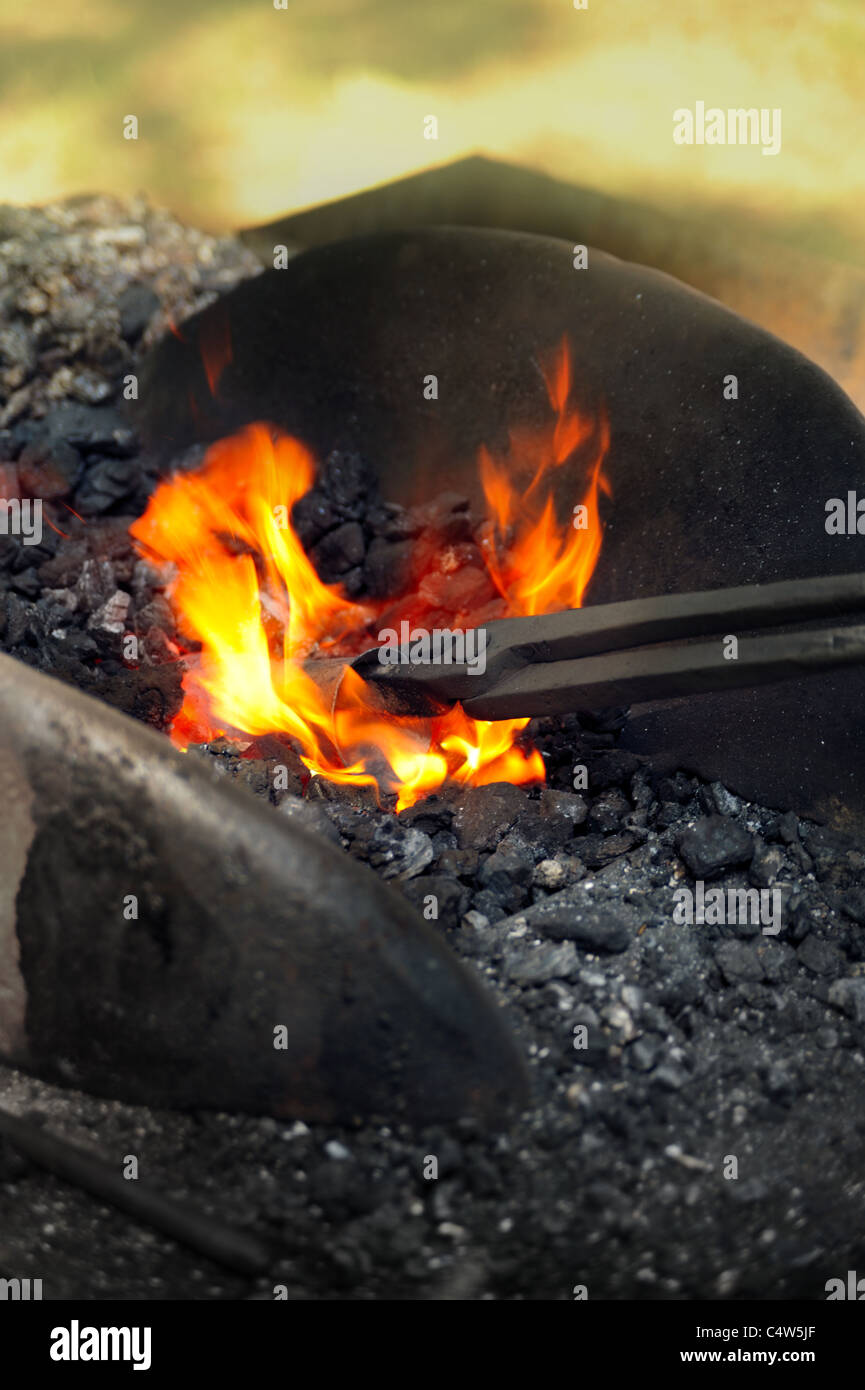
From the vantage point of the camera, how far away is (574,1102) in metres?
1.93

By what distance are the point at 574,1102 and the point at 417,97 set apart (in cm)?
347

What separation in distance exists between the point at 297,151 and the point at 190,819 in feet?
11.2

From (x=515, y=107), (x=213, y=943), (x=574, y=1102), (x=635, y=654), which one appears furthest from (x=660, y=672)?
(x=515, y=107)

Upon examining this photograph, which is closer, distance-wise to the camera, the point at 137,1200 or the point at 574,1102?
the point at 137,1200

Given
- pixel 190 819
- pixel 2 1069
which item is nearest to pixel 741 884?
pixel 190 819

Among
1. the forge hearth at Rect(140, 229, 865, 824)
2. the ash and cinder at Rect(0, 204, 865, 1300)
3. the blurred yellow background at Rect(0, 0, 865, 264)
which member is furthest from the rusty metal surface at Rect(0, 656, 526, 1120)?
the blurred yellow background at Rect(0, 0, 865, 264)

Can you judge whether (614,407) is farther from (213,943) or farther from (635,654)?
(213,943)

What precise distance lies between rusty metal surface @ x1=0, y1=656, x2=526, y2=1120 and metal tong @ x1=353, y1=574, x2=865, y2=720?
809 millimetres

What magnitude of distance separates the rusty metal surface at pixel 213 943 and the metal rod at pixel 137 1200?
157mm

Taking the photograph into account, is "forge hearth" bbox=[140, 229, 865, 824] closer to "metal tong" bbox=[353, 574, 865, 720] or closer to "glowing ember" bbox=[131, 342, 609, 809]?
"glowing ember" bbox=[131, 342, 609, 809]

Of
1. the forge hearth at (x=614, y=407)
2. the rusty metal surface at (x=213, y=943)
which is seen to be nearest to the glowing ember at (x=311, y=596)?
the forge hearth at (x=614, y=407)

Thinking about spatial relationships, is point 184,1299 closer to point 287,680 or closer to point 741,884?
point 741,884

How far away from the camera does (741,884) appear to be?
2.62 metres

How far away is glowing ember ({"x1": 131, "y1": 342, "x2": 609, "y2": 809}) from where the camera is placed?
3039mm
